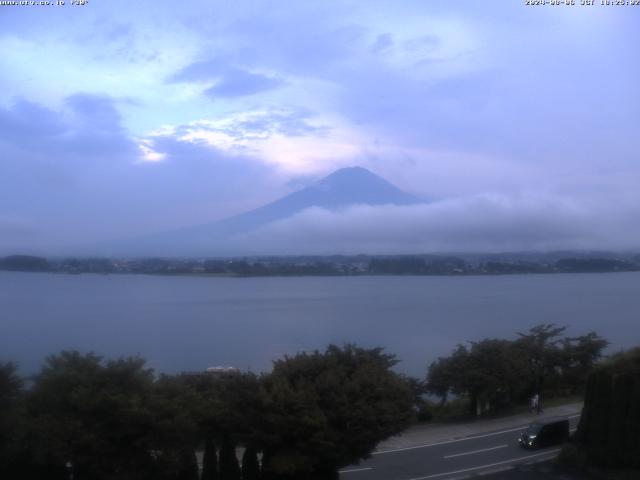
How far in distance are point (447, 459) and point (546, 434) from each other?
2205 millimetres

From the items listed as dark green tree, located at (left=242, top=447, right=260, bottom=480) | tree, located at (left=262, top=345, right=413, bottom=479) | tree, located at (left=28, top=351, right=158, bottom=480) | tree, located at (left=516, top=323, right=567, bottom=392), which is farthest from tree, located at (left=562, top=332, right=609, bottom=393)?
tree, located at (left=28, top=351, right=158, bottom=480)

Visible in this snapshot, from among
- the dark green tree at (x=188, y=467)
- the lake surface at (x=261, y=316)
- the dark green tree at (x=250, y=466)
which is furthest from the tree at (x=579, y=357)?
the dark green tree at (x=188, y=467)

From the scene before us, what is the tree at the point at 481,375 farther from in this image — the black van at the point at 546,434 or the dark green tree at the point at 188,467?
the dark green tree at the point at 188,467

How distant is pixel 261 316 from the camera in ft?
133

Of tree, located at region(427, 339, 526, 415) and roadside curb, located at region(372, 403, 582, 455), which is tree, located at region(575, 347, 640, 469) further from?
tree, located at region(427, 339, 526, 415)

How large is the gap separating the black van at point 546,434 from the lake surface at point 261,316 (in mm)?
12560

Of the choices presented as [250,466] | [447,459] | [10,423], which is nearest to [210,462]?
[250,466]

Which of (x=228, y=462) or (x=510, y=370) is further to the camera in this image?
(x=510, y=370)

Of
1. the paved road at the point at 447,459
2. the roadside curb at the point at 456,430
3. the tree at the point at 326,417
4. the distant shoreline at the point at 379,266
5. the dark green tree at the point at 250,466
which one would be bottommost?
the roadside curb at the point at 456,430

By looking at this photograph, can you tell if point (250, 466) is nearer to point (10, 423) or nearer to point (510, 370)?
point (10, 423)

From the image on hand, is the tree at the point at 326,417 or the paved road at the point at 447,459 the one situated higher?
the tree at the point at 326,417

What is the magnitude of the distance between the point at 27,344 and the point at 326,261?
42758 millimetres

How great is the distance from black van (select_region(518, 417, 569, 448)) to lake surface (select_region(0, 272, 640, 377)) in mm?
12560

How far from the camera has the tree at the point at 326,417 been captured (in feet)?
35.7
